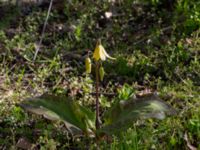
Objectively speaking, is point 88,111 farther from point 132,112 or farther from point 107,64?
point 107,64

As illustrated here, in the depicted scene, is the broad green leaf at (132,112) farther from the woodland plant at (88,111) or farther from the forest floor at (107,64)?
the forest floor at (107,64)

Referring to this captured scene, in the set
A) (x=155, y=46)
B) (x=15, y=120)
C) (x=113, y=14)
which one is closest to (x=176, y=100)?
(x=155, y=46)

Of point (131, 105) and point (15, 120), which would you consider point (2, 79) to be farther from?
point (131, 105)

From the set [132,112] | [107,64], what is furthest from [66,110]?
[107,64]

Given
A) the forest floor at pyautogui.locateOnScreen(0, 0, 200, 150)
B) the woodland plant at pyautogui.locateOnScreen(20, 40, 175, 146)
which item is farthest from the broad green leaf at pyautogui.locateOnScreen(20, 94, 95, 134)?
the forest floor at pyautogui.locateOnScreen(0, 0, 200, 150)

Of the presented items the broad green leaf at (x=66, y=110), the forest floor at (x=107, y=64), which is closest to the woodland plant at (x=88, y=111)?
the broad green leaf at (x=66, y=110)
